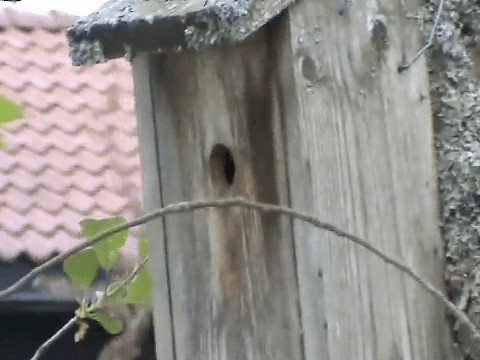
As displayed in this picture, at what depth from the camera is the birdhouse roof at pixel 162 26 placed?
1.15 m

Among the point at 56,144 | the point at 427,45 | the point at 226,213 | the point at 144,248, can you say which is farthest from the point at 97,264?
the point at 56,144

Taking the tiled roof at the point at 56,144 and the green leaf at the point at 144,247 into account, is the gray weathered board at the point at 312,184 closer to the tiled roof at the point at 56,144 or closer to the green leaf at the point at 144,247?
the green leaf at the point at 144,247

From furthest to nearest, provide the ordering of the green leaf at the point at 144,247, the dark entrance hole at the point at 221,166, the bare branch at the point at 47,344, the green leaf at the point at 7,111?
the green leaf at the point at 144,247 < the dark entrance hole at the point at 221,166 < the bare branch at the point at 47,344 < the green leaf at the point at 7,111

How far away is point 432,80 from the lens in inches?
52.1

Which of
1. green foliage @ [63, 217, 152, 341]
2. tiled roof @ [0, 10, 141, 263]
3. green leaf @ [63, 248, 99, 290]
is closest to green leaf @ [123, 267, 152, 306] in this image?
green foliage @ [63, 217, 152, 341]

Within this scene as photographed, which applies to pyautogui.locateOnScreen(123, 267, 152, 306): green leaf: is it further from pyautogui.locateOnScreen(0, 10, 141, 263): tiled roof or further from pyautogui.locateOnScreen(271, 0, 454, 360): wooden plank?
pyautogui.locateOnScreen(0, 10, 141, 263): tiled roof

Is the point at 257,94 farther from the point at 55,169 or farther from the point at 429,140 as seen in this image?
the point at 55,169

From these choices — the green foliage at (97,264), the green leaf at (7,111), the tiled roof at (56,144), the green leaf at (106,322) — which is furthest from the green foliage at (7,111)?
the tiled roof at (56,144)

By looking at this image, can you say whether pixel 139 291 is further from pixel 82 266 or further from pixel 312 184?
pixel 312 184

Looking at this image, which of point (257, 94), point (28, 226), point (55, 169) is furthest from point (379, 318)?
point (55, 169)

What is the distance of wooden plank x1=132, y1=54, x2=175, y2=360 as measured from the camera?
1393 mm

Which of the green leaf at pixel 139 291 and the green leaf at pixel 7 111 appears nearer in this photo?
the green leaf at pixel 7 111

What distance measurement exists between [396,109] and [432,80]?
9cm

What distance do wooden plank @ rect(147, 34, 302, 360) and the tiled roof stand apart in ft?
5.69
